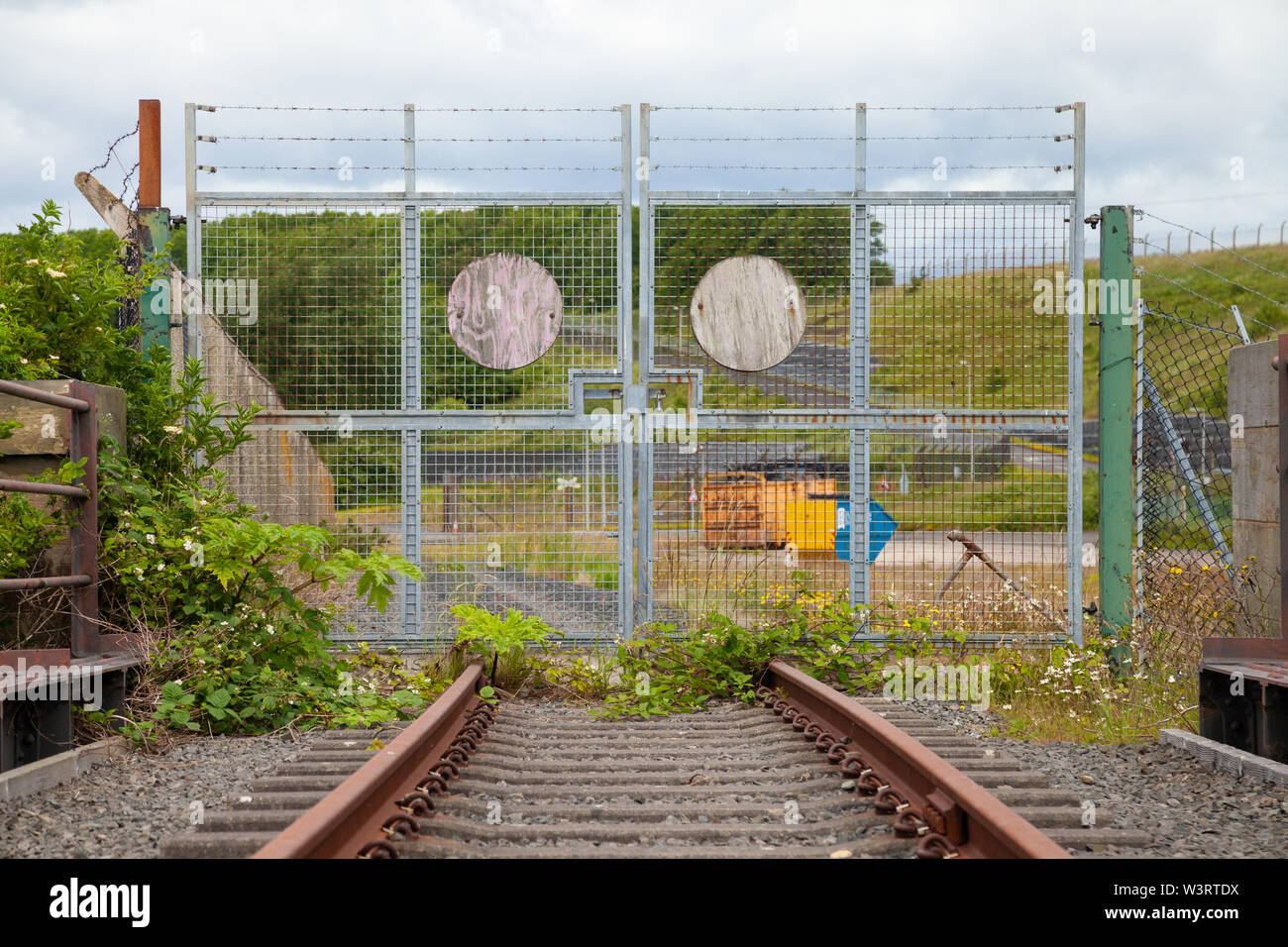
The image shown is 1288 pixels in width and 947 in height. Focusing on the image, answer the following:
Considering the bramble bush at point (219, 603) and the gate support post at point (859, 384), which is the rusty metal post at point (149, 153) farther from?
the gate support post at point (859, 384)

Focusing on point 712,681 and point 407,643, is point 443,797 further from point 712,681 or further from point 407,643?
point 407,643

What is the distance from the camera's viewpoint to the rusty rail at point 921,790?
3662mm

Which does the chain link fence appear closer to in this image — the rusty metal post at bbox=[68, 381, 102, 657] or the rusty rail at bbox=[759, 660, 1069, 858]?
the rusty rail at bbox=[759, 660, 1069, 858]

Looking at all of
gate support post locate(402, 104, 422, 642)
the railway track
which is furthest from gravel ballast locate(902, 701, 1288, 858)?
gate support post locate(402, 104, 422, 642)

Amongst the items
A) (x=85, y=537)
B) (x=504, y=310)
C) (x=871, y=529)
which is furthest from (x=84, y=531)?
(x=871, y=529)

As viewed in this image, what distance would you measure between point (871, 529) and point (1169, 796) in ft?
12.9

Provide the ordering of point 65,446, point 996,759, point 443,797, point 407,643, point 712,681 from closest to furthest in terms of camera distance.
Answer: point 443,797
point 996,759
point 65,446
point 712,681
point 407,643

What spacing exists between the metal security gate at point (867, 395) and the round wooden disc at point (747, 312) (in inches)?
0.9

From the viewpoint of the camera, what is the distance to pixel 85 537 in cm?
635

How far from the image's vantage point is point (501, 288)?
863cm

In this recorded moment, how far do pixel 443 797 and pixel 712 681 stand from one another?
3.33 meters

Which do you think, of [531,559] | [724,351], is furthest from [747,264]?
[531,559]

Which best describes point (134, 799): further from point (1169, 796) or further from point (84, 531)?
point (1169, 796)

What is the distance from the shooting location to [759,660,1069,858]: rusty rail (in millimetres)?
3662
